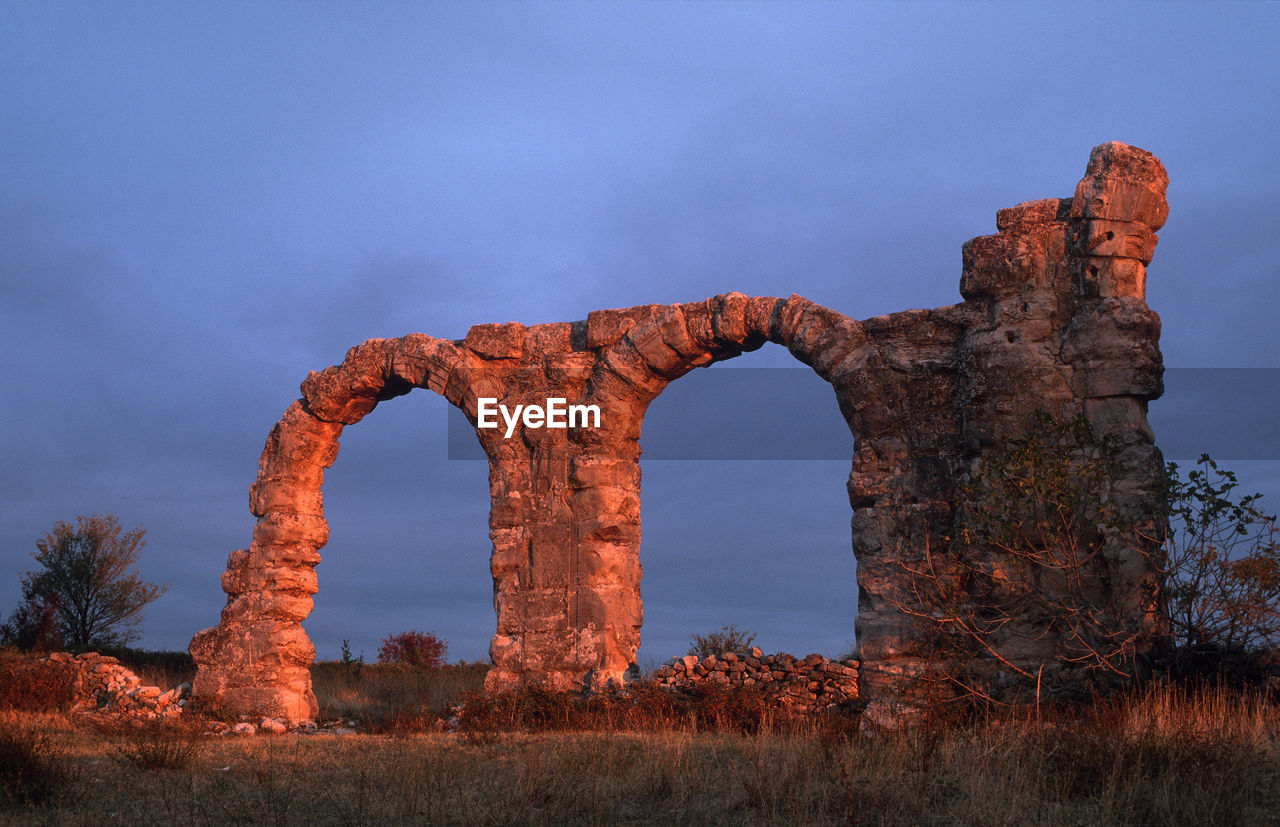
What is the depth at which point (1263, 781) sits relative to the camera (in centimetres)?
551

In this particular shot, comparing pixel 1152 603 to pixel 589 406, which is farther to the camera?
pixel 589 406

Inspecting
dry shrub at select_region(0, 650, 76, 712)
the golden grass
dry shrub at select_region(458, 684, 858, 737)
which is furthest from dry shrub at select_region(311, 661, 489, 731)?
the golden grass

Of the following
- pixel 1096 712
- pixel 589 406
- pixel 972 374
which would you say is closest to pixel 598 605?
pixel 589 406

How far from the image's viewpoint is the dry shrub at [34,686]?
1126 centimetres

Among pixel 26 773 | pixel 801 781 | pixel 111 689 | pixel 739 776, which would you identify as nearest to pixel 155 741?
pixel 26 773

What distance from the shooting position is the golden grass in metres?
5.16

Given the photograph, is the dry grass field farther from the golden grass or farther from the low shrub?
the low shrub

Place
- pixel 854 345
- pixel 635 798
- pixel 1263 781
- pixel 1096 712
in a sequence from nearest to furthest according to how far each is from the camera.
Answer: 1. pixel 1263 781
2. pixel 635 798
3. pixel 1096 712
4. pixel 854 345

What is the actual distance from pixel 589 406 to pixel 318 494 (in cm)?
410

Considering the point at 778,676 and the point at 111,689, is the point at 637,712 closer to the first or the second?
the point at 778,676

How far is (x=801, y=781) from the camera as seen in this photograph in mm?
5801

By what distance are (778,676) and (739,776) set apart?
11.5 ft

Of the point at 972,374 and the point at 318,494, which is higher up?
the point at 972,374

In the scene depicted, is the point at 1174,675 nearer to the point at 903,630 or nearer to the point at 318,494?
the point at 903,630
